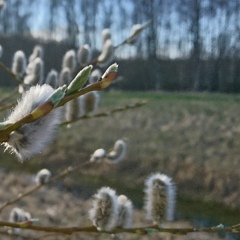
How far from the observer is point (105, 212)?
3.09 feet

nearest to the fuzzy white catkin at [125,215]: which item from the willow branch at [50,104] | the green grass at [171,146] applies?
the willow branch at [50,104]

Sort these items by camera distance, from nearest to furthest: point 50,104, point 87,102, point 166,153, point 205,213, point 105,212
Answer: point 50,104 < point 105,212 < point 87,102 < point 205,213 < point 166,153

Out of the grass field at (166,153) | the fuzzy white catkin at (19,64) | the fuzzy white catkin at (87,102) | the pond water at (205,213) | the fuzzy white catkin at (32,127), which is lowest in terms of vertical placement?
the pond water at (205,213)

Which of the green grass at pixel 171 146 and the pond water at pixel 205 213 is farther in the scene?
the green grass at pixel 171 146

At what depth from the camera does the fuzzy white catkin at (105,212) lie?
941 millimetres

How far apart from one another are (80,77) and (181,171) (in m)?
6.62

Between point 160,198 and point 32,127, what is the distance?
1.59 ft

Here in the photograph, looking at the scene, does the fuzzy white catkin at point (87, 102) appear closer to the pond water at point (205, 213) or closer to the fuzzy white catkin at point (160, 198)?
the fuzzy white catkin at point (160, 198)

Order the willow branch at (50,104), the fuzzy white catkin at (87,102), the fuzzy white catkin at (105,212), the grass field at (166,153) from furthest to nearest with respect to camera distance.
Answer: the grass field at (166,153) < the fuzzy white catkin at (87,102) < the fuzzy white catkin at (105,212) < the willow branch at (50,104)

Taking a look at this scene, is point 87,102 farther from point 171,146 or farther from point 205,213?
point 171,146

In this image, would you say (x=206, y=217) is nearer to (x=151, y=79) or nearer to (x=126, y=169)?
(x=126, y=169)

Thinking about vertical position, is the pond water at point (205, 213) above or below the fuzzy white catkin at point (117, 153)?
below

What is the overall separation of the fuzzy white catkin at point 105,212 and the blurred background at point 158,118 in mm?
142

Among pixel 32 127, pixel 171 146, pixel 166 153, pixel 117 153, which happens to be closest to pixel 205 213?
pixel 166 153
